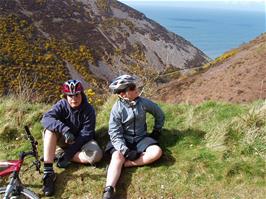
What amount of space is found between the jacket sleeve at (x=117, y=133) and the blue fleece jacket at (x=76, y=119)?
0.47m

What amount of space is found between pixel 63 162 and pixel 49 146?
42 cm

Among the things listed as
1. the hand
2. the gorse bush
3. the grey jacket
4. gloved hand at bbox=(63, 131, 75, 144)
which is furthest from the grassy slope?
the gorse bush

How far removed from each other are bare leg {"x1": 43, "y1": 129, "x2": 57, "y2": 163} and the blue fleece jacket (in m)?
0.26

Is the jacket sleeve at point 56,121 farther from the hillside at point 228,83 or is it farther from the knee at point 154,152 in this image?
the hillside at point 228,83

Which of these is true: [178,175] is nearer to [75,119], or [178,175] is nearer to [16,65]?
[75,119]

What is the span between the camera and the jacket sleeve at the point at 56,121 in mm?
6121

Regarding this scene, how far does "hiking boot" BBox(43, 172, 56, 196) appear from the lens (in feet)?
19.1

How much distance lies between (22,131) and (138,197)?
339 cm

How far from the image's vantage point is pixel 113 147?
6.22m

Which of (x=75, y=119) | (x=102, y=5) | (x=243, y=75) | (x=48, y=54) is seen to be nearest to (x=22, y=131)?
(x=75, y=119)

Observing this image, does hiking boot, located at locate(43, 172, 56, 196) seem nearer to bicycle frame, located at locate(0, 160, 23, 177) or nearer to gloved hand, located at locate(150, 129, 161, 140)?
bicycle frame, located at locate(0, 160, 23, 177)

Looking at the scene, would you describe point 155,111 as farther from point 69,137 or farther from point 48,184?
point 48,184

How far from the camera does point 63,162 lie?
6.39 metres

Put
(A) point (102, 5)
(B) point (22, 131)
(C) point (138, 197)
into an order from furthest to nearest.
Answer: (A) point (102, 5), (B) point (22, 131), (C) point (138, 197)
